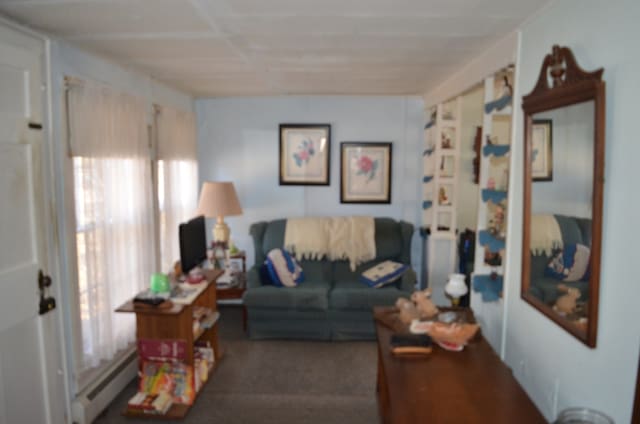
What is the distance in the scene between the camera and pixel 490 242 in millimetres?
2354

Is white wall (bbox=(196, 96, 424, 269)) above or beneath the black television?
above

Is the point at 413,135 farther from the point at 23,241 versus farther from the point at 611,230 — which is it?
the point at 23,241

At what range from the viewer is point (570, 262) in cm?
164

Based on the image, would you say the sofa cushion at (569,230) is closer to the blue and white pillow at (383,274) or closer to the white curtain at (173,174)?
the blue and white pillow at (383,274)

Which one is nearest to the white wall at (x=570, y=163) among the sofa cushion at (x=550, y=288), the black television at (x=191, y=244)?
the sofa cushion at (x=550, y=288)

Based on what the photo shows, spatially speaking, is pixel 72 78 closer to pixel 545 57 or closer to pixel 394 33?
pixel 394 33

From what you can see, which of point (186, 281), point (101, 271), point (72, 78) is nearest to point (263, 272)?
point (186, 281)

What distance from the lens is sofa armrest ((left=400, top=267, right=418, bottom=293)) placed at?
3833mm

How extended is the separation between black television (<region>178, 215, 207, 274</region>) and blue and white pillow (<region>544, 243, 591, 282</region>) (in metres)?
2.36

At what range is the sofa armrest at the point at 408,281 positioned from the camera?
151 inches

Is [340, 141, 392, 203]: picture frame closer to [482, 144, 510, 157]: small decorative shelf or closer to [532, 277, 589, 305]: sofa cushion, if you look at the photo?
[482, 144, 510, 157]: small decorative shelf

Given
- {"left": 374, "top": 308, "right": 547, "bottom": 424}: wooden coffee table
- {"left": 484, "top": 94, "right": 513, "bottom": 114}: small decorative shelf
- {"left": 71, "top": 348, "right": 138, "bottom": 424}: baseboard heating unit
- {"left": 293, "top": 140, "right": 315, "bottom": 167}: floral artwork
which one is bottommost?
{"left": 71, "top": 348, "right": 138, "bottom": 424}: baseboard heating unit

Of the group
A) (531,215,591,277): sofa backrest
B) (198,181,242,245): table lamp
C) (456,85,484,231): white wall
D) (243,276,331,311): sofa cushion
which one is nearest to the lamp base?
(198,181,242,245): table lamp

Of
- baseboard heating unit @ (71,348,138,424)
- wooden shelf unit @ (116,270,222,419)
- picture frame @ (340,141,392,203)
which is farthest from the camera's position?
picture frame @ (340,141,392,203)
